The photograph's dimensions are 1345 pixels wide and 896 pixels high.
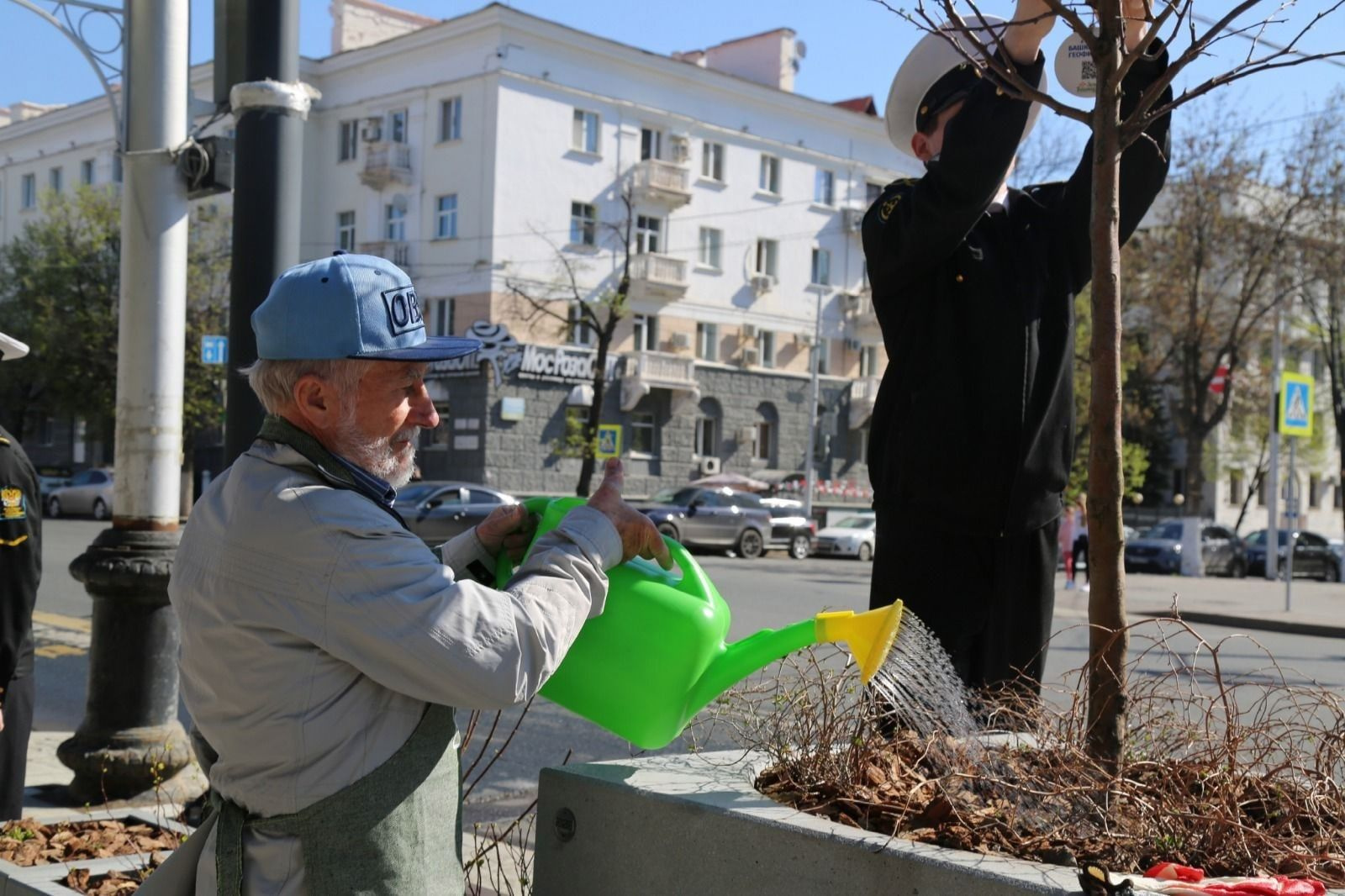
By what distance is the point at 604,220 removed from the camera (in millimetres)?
38719

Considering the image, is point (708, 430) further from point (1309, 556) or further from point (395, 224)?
point (1309, 556)

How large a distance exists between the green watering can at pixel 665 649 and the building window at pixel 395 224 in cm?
3715

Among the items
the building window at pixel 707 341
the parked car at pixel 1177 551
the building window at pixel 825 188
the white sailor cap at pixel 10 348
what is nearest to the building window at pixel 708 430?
the building window at pixel 707 341

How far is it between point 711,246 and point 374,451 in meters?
40.3

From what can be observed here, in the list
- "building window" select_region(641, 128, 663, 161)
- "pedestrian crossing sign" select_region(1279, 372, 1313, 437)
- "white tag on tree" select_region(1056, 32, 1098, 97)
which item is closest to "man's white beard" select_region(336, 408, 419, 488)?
"white tag on tree" select_region(1056, 32, 1098, 97)

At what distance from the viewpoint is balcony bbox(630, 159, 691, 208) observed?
39.1m

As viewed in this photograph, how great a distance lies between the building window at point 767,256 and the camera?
4347 cm

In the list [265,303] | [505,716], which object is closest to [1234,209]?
[505,716]

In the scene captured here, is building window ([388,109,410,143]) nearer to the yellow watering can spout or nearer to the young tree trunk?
the young tree trunk

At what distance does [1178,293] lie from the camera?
34344mm

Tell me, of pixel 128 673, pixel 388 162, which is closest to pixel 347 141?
pixel 388 162

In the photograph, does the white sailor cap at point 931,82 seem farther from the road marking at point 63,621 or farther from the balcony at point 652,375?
the balcony at point 652,375

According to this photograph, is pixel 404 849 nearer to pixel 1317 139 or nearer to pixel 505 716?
pixel 505 716

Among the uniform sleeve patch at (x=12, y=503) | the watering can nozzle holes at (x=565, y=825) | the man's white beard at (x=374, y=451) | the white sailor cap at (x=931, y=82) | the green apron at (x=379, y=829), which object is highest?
the white sailor cap at (x=931, y=82)
